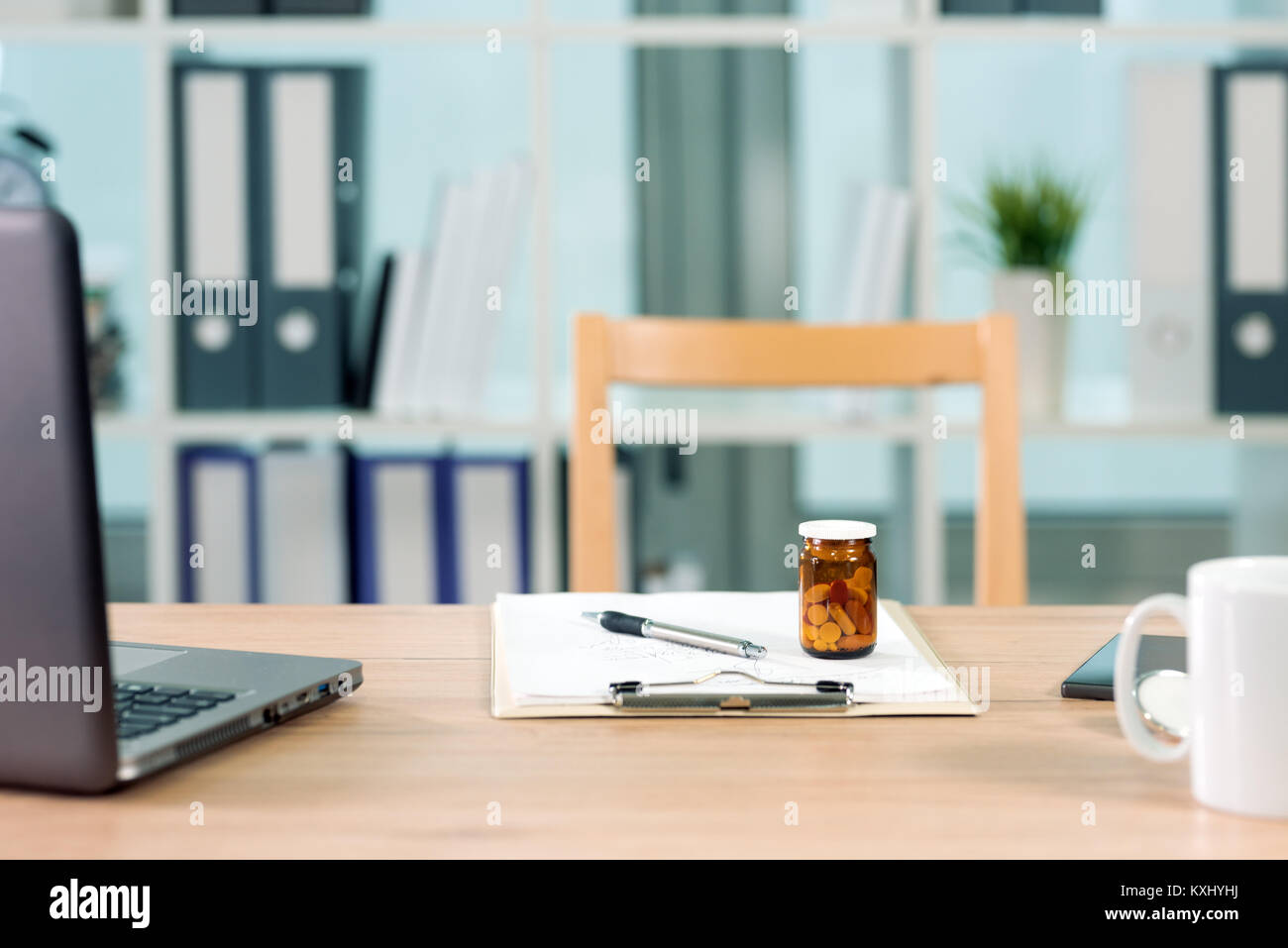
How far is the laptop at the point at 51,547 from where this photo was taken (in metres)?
0.47

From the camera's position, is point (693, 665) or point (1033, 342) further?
point (1033, 342)

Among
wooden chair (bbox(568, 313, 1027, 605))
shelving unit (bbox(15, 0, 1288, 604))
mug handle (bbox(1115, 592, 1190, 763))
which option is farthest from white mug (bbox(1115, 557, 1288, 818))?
shelving unit (bbox(15, 0, 1288, 604))

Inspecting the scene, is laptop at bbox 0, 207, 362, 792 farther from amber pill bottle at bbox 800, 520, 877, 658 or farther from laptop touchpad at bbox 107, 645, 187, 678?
amber pill bottle at bbox 800, 520, 877, 658

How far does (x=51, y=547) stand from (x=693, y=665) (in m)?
A: 0.35

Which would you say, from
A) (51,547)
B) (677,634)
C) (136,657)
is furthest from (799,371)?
(51,547)

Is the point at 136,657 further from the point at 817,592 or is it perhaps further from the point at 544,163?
the point at 544,163

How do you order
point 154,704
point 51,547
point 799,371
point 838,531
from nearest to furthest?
point 51,547 → point 154,704 → point 838,531 → point 799,371

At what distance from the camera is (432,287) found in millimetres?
1778

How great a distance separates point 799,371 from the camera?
1.21 meters

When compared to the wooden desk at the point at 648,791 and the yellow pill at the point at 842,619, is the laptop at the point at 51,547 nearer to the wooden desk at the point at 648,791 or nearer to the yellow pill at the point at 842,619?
the wooden desk at the point at 648,791

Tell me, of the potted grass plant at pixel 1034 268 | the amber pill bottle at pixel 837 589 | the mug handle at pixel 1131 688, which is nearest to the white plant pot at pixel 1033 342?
the potted grass plant at pixel 1034 268

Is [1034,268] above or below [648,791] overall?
above

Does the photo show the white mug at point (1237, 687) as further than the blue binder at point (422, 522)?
No
